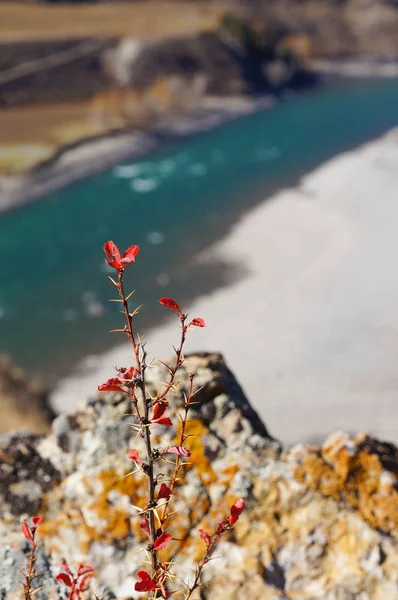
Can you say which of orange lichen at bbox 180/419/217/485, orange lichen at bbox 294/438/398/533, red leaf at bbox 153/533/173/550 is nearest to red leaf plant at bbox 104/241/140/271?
red leaf at bbox 153/533/173/550

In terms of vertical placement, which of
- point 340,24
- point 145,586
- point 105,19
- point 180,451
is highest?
point 340,24

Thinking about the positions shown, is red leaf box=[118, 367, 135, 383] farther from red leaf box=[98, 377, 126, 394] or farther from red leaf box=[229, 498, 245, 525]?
red leaf box=[229, 498, 245, 525]

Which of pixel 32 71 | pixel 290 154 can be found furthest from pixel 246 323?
pixel 32 71

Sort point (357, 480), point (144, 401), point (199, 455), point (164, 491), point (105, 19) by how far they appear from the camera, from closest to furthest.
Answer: point (144, 401), point (164, 491), point (357, 480), point (199, 455), point (105, 19)

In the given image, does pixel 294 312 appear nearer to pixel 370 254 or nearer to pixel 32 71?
pixel 370 254

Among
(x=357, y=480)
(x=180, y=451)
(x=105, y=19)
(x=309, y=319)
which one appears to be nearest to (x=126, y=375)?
(x=180, y=451)

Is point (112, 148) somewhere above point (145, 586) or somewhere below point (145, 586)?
above

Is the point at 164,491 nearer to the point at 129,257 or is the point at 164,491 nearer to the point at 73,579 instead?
the point at 73,579
